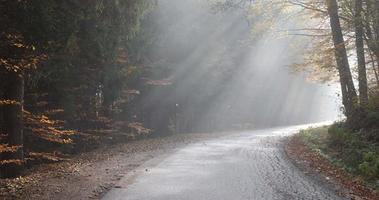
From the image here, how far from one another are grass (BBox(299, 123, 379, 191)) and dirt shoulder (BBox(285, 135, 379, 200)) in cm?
20

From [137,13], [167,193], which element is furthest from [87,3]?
[167,193]

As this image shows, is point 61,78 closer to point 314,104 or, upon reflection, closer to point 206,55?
point 206,55

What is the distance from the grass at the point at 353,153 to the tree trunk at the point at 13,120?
31.1ft

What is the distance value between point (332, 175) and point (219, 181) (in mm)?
3239

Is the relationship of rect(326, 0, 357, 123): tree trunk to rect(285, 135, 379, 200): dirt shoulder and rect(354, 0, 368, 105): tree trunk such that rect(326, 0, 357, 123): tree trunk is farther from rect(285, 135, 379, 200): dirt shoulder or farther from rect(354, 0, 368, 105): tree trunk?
rect(285, 135, 379, 200): dirt shoulder

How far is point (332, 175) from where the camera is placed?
37.7 feet

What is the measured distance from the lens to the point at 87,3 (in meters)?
12.8

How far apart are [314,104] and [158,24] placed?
51902 mm

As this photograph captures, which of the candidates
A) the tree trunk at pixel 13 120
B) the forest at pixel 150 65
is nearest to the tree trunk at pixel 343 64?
the forest at pixel 150 65

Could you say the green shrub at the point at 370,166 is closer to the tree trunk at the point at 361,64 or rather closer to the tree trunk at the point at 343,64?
the tree trunk at the point at 361,64

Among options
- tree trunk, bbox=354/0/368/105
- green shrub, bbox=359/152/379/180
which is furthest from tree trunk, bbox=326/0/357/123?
green shrub, bbox=359/152/379/180

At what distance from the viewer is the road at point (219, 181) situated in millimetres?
9070

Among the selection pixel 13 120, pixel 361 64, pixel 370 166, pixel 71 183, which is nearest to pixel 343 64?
pixel 361 64

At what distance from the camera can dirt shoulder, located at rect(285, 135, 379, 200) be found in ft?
31.0
